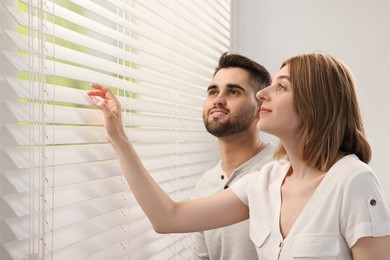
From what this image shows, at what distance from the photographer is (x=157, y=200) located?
137cm

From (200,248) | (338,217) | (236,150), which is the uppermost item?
(236,150)

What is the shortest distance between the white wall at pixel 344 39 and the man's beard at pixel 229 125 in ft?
2.44

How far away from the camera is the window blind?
0.94 meters

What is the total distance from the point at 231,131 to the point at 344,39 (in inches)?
37.5

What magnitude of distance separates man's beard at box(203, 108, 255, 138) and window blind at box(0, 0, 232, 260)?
109mm

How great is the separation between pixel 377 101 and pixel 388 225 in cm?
128

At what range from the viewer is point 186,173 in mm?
1842

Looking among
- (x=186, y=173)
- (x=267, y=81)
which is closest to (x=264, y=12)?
(x=267, y=81)

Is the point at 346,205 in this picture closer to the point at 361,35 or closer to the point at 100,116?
the point at 100,116

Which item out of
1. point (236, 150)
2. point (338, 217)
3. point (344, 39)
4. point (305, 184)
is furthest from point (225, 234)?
point (344, 39)

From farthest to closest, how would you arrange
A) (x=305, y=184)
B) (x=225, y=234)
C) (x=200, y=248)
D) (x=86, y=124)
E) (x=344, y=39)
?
(x=344, y=39) < (x=200, y=248) < (x=225, y=234) < (x=305, y=184) < (x=86, y=124)

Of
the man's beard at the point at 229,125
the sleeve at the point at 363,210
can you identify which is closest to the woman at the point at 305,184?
the sleeve at the point at 363,210

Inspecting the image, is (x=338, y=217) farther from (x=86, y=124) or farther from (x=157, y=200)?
(x=86, y=124)

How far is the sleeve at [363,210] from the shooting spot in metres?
1.16
